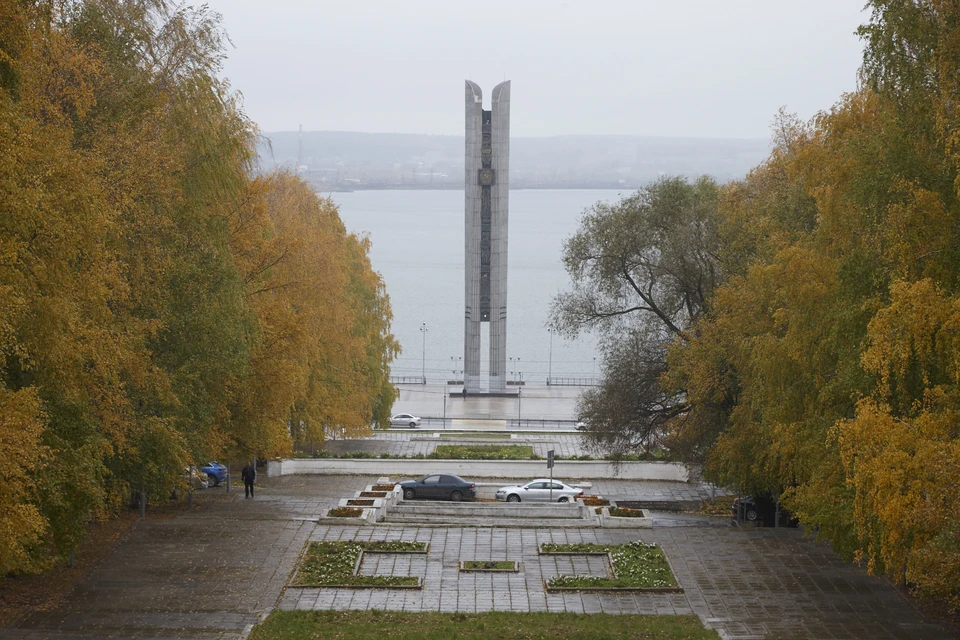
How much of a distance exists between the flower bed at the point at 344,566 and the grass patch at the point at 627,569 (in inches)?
100

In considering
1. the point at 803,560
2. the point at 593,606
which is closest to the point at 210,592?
the point at 593,606

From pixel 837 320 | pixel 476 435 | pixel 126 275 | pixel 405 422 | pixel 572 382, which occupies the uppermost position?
pixel 126 275

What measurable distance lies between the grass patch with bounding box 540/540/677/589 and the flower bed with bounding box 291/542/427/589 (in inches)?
100

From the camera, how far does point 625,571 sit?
66.0ft

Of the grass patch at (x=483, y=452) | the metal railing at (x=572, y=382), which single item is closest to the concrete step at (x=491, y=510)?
the grass patch at (x=483, y=452)

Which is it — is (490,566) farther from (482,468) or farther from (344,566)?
(482,468)

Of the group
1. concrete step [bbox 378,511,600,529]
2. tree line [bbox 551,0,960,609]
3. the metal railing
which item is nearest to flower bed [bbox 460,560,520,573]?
concrete step [bbox 378,511,600,529]

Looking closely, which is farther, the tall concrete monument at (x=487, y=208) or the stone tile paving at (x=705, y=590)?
the tall concrete monument at (x=487, y=208)

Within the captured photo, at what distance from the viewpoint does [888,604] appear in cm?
1812

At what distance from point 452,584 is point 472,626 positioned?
104 inches

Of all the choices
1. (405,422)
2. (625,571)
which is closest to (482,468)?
(625,571)

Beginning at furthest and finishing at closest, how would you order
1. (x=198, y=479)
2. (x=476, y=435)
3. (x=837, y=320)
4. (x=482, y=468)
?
1. (x=476, y=435)
2. (x=482, y=468)
3. (x=198, y=479)
4. (x=837, y=320)

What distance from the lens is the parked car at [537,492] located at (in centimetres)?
3081

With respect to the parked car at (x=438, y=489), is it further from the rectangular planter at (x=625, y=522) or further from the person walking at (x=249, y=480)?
the rectangular planter at (x=625, y=522)
